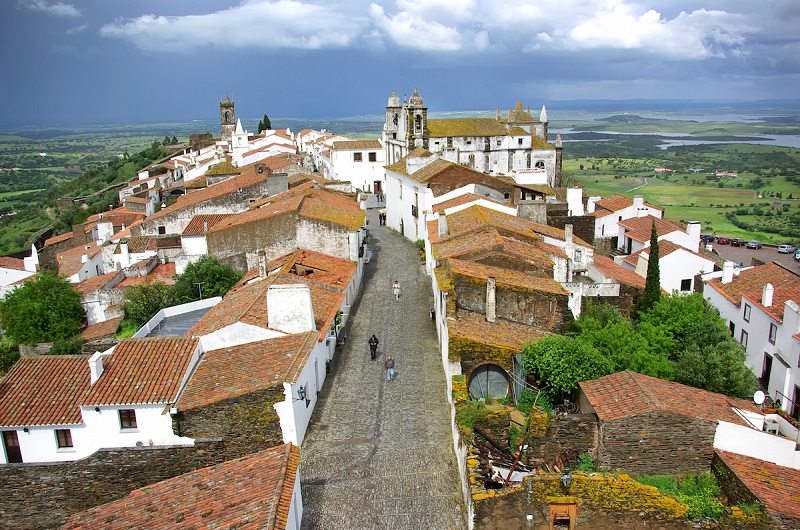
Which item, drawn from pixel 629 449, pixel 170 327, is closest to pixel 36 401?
pixel 170 327

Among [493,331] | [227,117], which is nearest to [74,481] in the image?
[493,331]

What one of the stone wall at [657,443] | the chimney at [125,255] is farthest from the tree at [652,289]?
the chimney at [125,255]

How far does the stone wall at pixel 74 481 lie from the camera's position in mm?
13953

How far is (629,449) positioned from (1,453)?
1657 cm

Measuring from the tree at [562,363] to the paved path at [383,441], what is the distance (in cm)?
300

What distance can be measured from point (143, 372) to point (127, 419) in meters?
1.38

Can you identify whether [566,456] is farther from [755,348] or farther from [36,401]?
[36,401]

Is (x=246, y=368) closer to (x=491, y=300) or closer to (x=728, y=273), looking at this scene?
(x=491, y=300)

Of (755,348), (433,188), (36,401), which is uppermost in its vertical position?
(433,188)

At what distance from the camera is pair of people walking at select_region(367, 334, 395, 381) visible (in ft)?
71.3

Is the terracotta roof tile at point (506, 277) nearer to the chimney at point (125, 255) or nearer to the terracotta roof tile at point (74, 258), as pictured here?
the chimney at point (125, 255)

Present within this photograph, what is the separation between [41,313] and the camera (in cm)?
3022

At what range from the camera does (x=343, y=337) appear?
25562 mm

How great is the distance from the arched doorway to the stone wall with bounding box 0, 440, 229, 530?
355 inches
